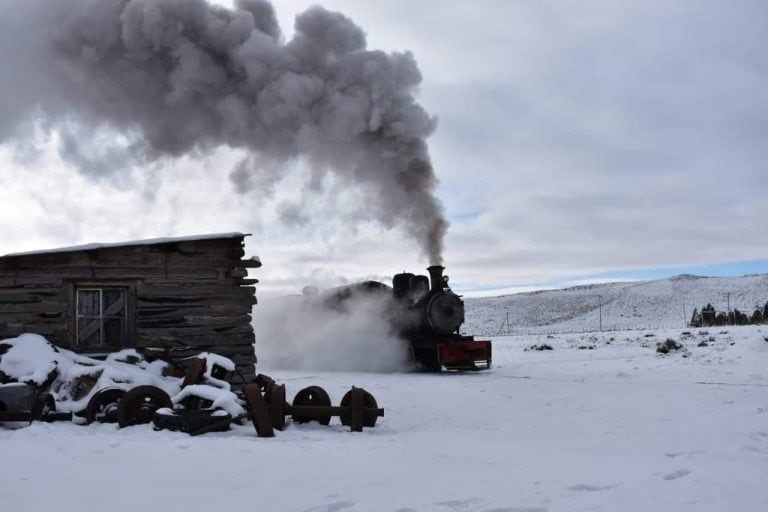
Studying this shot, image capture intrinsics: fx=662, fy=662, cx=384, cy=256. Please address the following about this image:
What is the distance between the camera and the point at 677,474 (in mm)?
5379

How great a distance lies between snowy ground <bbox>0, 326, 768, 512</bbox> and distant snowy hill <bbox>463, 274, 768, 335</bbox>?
127 feet

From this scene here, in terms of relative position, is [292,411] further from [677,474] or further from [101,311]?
[677,474]

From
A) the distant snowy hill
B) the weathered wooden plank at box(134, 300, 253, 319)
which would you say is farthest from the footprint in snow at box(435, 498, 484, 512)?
the distant snowy hill

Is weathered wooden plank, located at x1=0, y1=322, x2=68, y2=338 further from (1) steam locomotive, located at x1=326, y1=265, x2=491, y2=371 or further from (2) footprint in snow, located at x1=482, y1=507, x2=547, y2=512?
(1) steam locomotive, located at x1=326, y1=265, x2=491, y2=371

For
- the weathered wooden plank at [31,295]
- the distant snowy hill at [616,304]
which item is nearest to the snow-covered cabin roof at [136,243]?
the weathered wooden plank at [31,295]

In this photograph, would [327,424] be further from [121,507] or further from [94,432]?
[121,507]

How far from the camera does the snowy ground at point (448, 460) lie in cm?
459

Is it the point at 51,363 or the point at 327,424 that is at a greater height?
the point at 51,363

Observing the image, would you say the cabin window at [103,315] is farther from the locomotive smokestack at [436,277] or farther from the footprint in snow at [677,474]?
the locomotive smokestack at [436,277]

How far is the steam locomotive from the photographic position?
17312 millimetres

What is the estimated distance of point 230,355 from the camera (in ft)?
36.1

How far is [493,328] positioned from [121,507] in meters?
55.0

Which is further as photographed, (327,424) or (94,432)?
(327,424)

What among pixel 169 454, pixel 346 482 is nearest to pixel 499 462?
pixel 346 482
